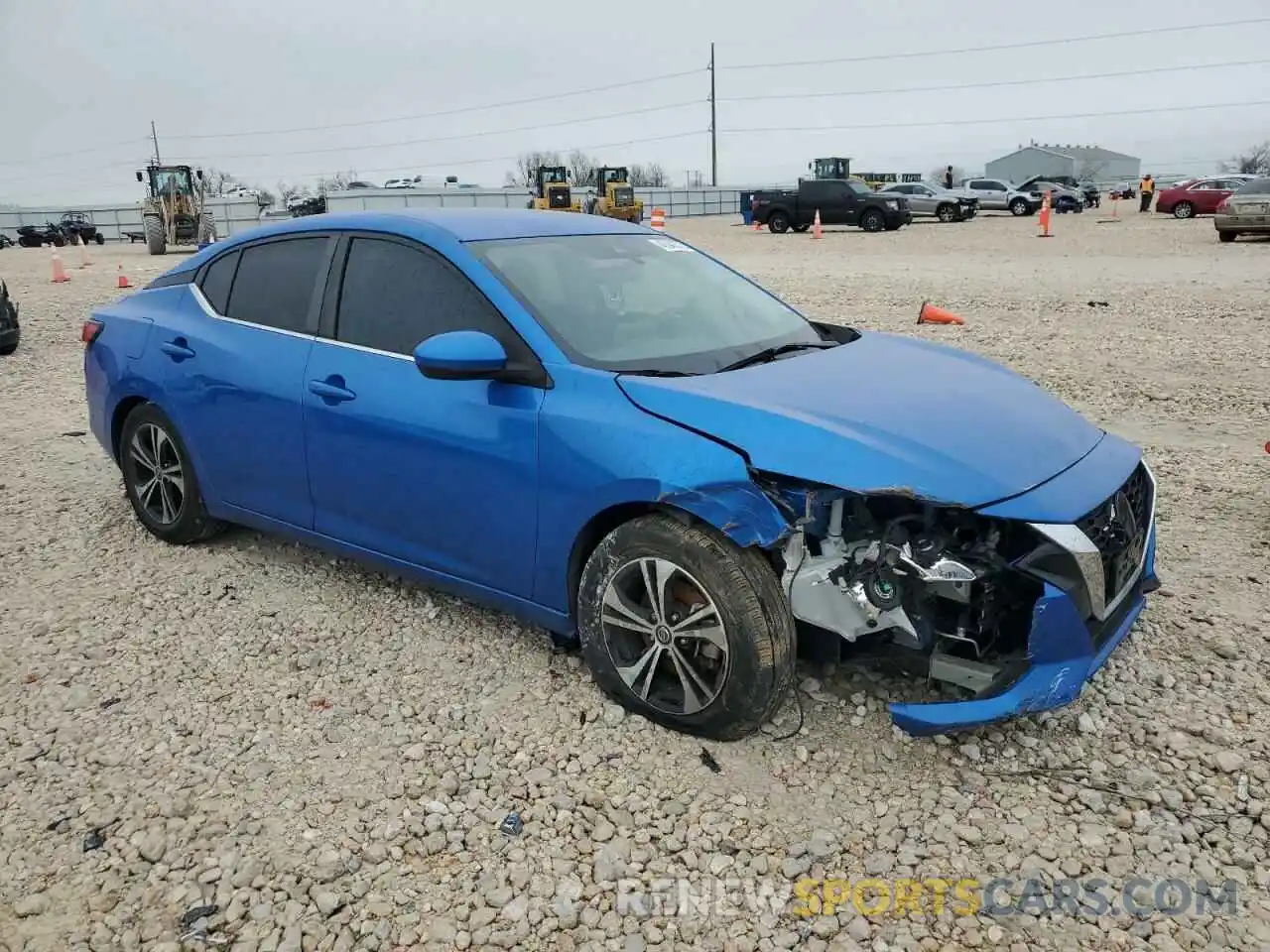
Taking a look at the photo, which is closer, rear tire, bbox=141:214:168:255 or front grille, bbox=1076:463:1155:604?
front grille, bbox=1076:463:1155:604

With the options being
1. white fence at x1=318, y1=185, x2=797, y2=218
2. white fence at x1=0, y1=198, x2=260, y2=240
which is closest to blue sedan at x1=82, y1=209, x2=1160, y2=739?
white fence at x1=318, y1=185, x2=797, y2=218

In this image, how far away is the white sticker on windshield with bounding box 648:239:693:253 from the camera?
14.1 feet

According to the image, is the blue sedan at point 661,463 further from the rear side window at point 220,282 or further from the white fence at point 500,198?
the white fence at point 500,198

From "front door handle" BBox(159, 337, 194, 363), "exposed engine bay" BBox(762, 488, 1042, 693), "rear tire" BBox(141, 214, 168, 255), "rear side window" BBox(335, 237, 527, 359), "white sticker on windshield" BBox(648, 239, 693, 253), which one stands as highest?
"rear tire" BBox(141, 214, 168, 255)

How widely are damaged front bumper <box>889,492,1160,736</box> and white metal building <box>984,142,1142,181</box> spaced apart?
108 m

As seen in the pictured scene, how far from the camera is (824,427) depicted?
9.41ft

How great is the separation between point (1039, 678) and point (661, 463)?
1.24 m

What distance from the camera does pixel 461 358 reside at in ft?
10.5

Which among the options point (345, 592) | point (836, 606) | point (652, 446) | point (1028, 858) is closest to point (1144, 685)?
point (1028, 858)

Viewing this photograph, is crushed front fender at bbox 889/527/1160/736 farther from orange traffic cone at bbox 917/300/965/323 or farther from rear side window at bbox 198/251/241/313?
orange traffic cone at bbox 917/300/965/323

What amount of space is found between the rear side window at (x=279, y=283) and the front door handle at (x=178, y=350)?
0.28 metres

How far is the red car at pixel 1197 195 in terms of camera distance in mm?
32812

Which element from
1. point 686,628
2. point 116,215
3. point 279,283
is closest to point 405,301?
point 279,283

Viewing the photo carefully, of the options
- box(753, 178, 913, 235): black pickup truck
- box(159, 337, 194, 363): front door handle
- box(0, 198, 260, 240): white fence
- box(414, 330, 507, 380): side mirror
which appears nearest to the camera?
box(414, 330, 507, 380): side mirror
